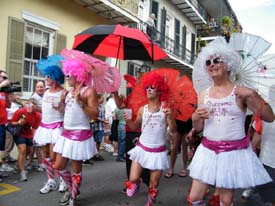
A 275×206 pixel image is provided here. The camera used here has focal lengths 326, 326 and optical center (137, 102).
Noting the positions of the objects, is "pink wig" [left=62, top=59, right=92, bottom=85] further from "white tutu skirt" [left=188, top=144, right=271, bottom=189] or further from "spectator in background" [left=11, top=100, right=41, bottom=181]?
Answer: "white tutu skirt" [left=188, top=144, right=271, bottom=189]

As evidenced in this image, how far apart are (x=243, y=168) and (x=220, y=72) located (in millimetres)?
937

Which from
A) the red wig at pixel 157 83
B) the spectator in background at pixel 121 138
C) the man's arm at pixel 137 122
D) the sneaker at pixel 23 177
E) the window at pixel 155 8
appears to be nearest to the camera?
the red wig at pixel 157 83

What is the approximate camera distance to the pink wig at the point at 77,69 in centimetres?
410

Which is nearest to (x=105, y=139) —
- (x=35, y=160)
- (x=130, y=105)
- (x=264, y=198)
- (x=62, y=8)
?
(x=35, y=160)

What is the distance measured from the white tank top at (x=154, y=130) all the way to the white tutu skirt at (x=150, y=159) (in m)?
0.11

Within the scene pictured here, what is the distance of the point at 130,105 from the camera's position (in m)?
4.65

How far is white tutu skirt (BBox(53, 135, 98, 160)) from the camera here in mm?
4083

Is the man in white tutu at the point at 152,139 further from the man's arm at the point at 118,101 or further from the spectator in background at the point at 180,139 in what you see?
the spectator in background at the point at 180,139

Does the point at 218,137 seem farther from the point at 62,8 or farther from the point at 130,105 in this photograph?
the point at 62,8

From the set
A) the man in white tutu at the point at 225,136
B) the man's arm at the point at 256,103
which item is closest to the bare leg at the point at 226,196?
the man in white tutu at the point at 225,136

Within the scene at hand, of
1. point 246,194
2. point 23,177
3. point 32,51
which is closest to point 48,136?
point 23,177

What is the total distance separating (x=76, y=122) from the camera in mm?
4172

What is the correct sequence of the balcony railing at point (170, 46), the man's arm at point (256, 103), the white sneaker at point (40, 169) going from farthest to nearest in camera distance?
the balcony railing at point (170, 46) < the white sneaker at point (40, 169) < the man's arm at point (256, 103)

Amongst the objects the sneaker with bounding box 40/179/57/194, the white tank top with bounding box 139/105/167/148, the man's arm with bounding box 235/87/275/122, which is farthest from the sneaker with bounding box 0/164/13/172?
the man's arm with bounding box 235/87/275/122
